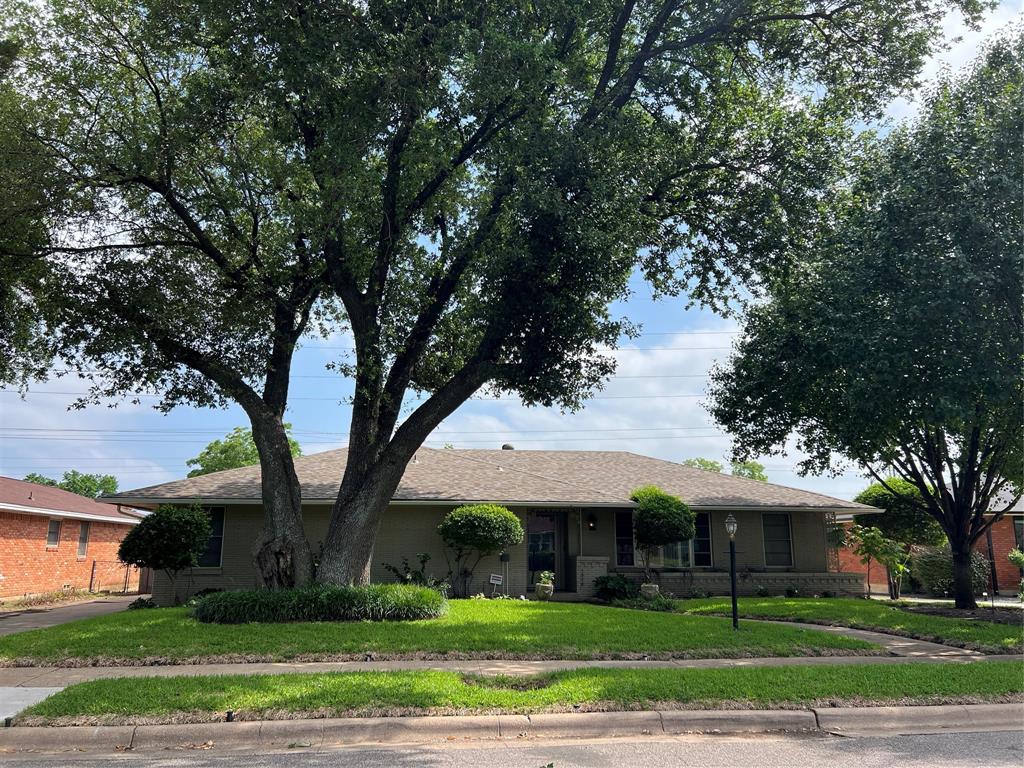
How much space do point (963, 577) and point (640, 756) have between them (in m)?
15.2

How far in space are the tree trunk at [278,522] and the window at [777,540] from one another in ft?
44.0

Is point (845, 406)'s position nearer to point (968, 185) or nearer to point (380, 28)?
point (968, 185)

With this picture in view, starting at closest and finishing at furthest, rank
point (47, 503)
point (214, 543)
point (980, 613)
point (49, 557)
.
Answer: point (980, 613)
point (214, 543)
point (47, 503)
point (49, 557)

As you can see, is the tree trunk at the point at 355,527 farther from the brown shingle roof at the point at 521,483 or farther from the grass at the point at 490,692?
the grass at the point at 490,692

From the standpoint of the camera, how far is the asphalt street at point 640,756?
558 cm

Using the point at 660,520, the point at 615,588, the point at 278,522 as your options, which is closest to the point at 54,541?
the point at 278,522

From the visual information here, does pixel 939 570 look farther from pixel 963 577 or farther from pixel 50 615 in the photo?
pixel 50 615

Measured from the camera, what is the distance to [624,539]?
66.9ft

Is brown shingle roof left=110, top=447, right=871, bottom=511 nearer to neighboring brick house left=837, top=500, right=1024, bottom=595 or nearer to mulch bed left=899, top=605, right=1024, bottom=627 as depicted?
mulch bed left=899, top=605, right=1024, bottom=627

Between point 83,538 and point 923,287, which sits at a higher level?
point 923,287

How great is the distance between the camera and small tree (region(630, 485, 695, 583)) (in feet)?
59.6

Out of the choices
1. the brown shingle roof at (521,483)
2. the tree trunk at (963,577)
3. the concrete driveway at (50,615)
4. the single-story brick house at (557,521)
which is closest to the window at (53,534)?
the concrete driveway at (50,615)

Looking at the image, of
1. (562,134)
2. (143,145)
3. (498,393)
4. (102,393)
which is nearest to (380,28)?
(562,134)

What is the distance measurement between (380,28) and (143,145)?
5011 millimetres
